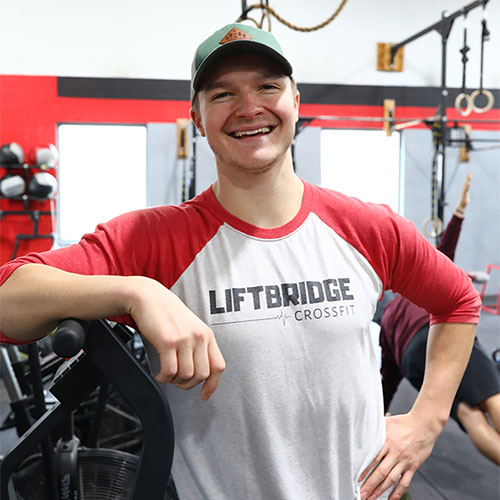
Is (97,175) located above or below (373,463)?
above

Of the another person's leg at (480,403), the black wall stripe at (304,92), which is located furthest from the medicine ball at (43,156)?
the another person's leg at (480,403)

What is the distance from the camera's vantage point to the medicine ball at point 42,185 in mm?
5469

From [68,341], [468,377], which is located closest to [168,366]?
[68,341]

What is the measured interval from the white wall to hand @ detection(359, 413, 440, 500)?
5657mm

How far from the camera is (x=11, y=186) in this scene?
5.44 m

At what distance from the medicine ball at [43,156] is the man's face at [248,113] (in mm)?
5067

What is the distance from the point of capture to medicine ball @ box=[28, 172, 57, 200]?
17.9ft

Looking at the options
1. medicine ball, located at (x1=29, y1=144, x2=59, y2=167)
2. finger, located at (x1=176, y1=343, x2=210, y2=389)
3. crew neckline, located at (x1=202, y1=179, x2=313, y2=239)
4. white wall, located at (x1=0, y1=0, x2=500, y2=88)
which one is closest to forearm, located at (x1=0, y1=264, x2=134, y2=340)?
finger, located at (x1=176, y1=343, x2=210, y2=389)

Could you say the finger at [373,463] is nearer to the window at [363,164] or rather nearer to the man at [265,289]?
the man at [265,289]

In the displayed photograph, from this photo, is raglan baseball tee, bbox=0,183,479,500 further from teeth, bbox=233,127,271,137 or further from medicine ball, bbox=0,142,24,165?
medicine ball, bbox=0,142,24,165

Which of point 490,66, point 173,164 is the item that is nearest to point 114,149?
point 173,164

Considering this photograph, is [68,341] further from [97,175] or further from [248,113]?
[97,175]

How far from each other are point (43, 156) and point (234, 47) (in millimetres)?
5123

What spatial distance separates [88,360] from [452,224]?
7.46 ft
